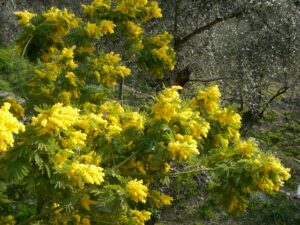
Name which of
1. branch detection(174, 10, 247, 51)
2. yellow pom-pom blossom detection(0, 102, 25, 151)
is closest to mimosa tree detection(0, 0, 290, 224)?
yellow pom-pom blossom detection(0, 102, 25, 151)

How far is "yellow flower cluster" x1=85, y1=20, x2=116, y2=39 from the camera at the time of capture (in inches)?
252

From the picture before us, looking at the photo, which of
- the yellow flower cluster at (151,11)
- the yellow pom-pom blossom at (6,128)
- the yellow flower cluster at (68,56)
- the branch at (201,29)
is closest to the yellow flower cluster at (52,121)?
the yellow pom-pom blossom at (6,128)

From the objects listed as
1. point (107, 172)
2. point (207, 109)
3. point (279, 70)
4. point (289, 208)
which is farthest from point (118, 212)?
point (289, 208)

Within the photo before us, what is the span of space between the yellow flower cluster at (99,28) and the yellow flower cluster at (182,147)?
7.26ft

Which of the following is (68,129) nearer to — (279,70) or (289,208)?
(279,70)

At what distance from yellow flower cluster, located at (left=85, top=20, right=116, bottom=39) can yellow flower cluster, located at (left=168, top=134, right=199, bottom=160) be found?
2.21 m

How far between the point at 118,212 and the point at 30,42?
121 inches

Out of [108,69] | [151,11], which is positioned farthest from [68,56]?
[151,11]

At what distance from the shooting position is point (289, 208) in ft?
36.4

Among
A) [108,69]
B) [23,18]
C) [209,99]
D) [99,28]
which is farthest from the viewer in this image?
[23,18]

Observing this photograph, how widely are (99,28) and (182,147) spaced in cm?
245

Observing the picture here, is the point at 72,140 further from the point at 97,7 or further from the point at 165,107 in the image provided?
the point at 97,7

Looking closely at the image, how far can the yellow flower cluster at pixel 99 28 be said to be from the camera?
6410 mm

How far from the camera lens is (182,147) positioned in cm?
459
